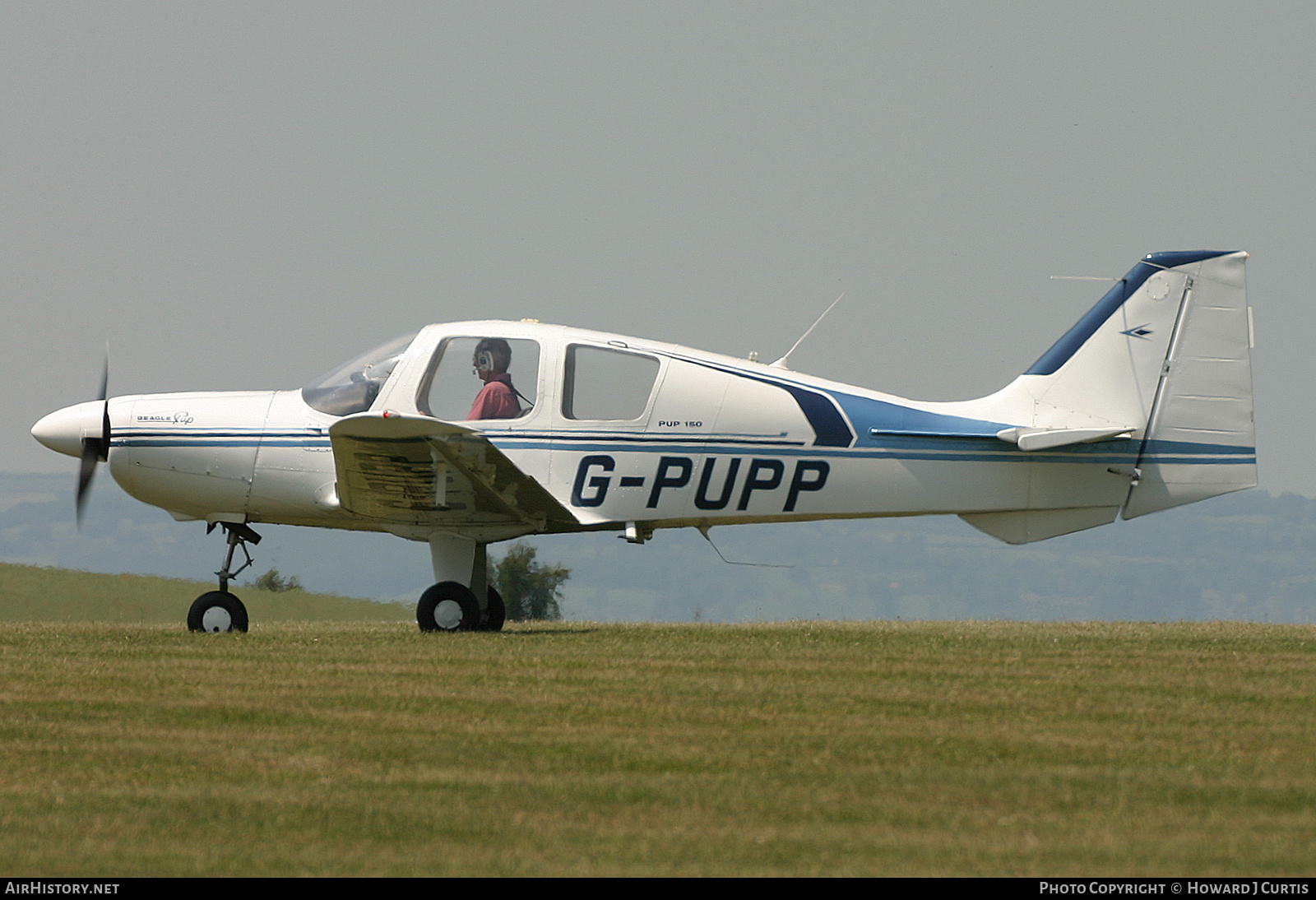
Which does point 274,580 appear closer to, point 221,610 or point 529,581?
point 529,581

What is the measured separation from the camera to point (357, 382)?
39.6 feet

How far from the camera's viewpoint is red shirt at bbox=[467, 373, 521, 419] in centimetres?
1191

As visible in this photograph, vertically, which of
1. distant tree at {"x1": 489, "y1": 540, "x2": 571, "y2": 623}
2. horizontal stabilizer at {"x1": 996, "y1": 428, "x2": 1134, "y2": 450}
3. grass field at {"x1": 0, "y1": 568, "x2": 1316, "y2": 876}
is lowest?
distant tree at {"x1": 489, "y1": 540, "x2": 571, "y2": 623}

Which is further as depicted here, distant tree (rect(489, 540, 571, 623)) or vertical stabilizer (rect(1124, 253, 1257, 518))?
distant tree (rect(489, 540, 571, 623))

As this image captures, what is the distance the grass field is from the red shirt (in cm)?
230

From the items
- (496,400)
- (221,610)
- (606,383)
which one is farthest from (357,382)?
(221,610)

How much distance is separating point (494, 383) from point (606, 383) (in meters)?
0.87

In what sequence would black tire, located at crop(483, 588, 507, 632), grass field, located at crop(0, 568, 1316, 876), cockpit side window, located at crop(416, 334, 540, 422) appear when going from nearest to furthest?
grass field, located at crop(0, 568, 1316, 876)
cockpit side window, located at crop(416, 334, 540, 422)
black tire, located at crop(483, 588, 507, 632)

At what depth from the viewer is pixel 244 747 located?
6.46m

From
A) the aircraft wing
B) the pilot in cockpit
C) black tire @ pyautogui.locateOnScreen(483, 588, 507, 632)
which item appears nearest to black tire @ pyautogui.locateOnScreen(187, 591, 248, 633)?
the aircraft wing

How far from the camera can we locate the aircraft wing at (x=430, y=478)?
10.6 metres

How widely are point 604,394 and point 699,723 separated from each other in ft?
17.0

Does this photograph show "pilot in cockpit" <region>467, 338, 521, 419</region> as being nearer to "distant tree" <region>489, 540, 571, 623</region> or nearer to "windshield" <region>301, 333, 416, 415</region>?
"windshield" <region>301, 333, 416, 415</region>
